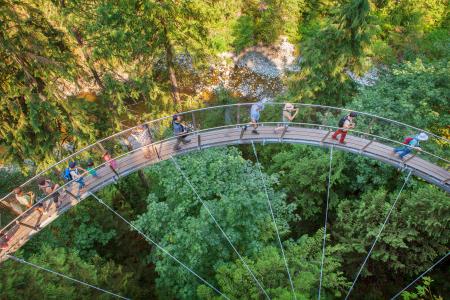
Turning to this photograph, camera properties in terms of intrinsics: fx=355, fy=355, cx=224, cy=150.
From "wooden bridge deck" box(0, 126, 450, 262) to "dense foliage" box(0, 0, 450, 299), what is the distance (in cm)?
106

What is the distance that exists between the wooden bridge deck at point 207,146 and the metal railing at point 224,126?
32cm

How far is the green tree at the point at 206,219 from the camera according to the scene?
1294 cm

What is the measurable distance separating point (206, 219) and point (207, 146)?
2.74 m

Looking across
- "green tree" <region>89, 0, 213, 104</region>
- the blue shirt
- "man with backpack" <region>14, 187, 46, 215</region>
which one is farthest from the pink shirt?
"green tree" <region>89, 0, 213, 104</region>

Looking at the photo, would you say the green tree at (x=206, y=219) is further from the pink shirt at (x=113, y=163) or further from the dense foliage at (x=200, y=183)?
the pink shirt at (x=113, y=163)

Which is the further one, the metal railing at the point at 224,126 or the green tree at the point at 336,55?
the green tree at the point at 336,55

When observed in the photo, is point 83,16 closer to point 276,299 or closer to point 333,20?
Answer: point 333,20

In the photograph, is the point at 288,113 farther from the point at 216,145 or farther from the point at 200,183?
the point at 200,183

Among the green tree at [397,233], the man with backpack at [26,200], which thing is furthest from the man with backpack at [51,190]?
the green tree at [397,233]

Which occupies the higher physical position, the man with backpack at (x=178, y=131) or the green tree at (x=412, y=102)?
the man with backpack at (x=178, y=131)

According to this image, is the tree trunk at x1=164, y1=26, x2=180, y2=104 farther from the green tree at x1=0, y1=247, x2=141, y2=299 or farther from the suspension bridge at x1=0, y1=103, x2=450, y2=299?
the green tree at x1=0, y1=247, x2=141, y2=299

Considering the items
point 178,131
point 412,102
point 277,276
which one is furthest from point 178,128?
point 412,102

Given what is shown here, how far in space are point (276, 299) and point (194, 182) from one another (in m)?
5.63

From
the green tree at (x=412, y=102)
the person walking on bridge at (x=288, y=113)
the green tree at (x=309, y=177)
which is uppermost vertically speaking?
the person walking on bridge at (x=288, y=113)
